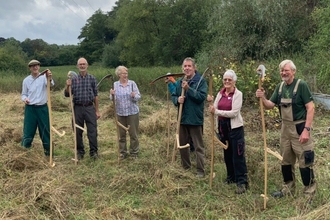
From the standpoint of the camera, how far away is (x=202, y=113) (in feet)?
Answer: 15.2

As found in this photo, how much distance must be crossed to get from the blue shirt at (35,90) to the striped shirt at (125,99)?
1058mm

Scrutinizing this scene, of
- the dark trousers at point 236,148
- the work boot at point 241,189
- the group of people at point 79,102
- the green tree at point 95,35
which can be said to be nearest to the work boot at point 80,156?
the group of people at point 79,102

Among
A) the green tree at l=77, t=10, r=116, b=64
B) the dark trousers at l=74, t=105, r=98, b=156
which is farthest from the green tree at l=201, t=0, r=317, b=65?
the green tree at l=77, t=10, r=116, b=64

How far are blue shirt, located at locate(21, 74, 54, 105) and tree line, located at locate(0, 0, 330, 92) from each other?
678 centimetres

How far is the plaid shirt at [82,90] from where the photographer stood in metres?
5.29

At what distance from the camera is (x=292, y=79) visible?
3.59m

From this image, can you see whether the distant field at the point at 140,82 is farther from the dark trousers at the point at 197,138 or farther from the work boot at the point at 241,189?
the work boot at the point at 241,189

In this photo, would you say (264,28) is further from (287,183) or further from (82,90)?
(287,183)

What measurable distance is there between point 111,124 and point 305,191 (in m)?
5.60

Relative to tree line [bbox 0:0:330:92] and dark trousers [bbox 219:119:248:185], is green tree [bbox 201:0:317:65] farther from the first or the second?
dark trousers [bbox 219:119:248:185]

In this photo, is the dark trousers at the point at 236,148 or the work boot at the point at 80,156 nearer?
the dark trousers at the point at 236,148

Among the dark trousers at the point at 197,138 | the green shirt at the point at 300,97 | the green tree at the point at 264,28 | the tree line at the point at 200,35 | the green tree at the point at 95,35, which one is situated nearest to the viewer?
the green shirt at the point at 300,97

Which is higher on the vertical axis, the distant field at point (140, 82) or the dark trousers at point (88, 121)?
the distant field at point (140, 82)

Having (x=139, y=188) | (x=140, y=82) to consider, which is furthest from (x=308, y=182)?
(x=140, y=82)
